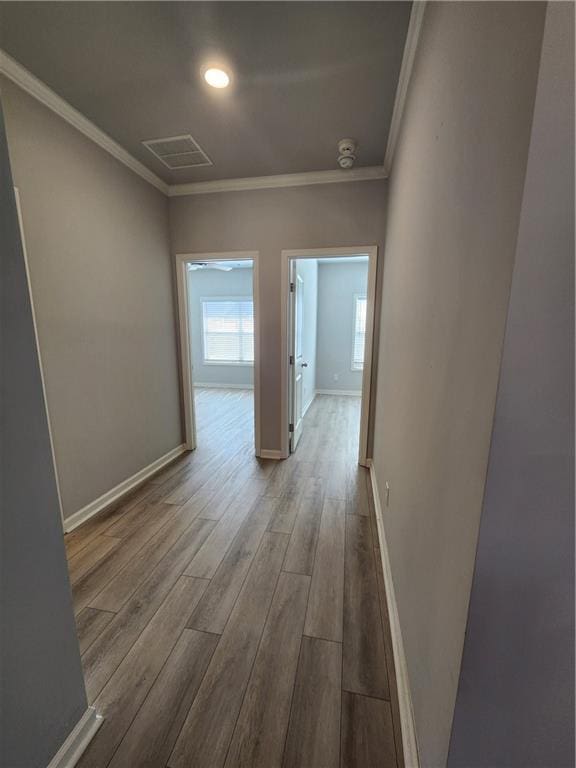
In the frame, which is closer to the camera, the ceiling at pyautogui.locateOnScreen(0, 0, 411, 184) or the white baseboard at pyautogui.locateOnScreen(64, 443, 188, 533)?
the ceiling at pyautogui.locateOnScreen(0, 0, 411, 184)

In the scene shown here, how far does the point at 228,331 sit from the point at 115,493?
16.0ft

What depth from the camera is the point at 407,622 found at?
118 centimetres

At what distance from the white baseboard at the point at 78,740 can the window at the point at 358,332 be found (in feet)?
19.0

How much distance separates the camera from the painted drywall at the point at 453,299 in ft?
1.82

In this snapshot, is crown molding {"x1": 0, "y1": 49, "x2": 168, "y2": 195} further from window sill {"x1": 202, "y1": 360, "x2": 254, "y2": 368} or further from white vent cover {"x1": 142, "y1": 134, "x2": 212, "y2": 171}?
window sill {"x1": 202, "y1": 360, "x2": 254, "y2": 368}

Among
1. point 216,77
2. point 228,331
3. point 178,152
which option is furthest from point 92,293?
point 228,331

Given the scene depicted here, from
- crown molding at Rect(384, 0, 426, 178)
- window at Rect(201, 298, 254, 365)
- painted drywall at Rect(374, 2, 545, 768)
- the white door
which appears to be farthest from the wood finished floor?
window at Rect(201, 298, 254, 365)

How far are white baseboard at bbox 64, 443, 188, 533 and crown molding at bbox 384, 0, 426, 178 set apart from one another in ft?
11.0

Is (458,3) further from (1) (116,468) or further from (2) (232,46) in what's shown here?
(1) (116,468)

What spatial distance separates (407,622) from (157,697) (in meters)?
1.00

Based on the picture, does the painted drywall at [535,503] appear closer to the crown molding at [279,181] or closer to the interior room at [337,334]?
the crown molding at [279,181]

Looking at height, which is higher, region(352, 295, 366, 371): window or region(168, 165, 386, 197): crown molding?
region(168, 165, 386, 197): crown molding

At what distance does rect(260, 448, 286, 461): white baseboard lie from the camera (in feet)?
10.8

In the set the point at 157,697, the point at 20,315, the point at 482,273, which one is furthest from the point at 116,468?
the point at 482,273
